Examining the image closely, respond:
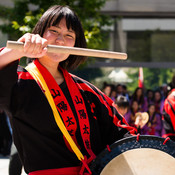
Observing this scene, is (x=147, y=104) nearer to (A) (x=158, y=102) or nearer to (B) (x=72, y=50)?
(A) (x=158, y=102)

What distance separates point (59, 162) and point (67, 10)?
818 millimetres

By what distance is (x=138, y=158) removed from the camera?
202 centimetres

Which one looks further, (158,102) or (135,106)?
(158,102)

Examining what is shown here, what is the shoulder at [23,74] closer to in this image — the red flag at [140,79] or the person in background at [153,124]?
the person in background at [153,124]

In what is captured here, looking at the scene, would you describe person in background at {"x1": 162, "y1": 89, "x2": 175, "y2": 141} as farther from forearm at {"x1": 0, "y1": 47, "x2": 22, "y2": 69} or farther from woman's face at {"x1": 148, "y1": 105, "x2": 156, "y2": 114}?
woman's face at {"x1": 148, "y1": 105, "x2": 156, "y2": 114}

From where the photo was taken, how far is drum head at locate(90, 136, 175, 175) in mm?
1985

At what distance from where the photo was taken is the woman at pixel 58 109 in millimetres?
1860

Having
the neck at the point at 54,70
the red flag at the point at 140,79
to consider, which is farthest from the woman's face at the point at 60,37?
the red flag at the point at 140,79

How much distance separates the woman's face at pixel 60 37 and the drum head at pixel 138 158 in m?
0.54

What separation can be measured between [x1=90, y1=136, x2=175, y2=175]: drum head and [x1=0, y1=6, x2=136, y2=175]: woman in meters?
0.10

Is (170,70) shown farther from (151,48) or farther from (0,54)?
(0,54)

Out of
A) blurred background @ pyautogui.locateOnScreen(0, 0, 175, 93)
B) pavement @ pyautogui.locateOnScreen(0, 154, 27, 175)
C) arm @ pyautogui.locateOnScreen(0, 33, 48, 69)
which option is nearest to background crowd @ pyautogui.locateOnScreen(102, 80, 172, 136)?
blurred background @ pyautogui.locateOnScreen(0, 0, 175, 93)

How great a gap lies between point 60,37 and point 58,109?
0.37 m

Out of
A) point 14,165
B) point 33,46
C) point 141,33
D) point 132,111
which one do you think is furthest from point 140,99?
point 33,46
